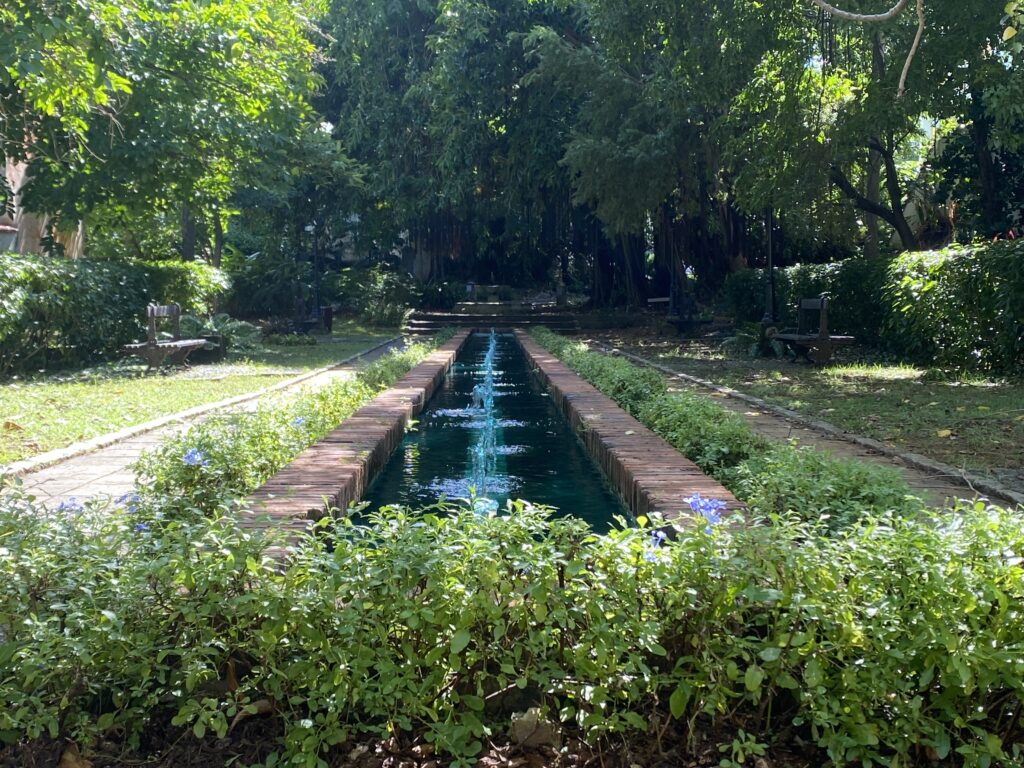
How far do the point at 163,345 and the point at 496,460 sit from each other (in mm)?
8701

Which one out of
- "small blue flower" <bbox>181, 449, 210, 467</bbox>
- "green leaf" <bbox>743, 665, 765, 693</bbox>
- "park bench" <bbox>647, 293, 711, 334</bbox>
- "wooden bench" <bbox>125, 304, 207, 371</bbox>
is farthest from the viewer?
"park bench" <bbox>647, 293, 711, 334</bbox>

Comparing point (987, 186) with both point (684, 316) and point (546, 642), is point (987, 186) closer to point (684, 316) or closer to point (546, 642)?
point (684, 316)

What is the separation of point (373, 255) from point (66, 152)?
76.0 ft

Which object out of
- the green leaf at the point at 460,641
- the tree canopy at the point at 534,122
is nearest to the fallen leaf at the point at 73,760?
the green leaf at the point at 460,641

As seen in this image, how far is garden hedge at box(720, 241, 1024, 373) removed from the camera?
1189 centimetres

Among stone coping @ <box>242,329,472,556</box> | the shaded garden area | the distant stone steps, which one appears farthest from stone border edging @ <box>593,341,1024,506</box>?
the distant stone steps

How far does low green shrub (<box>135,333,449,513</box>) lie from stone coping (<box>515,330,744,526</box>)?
7.15 feet

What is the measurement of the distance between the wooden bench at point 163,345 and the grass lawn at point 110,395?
269 millimetres

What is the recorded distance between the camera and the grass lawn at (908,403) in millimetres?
7434

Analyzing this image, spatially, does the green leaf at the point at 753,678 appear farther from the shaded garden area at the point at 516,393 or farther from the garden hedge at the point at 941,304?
the garden hedge at the point at 941,304

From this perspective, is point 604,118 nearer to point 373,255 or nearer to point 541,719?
point 373,255

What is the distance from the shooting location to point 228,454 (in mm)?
5371

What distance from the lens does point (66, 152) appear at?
15.4 metres

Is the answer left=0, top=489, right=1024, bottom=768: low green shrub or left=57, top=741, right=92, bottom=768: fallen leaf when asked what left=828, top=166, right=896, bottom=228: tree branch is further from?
left=57, top=741, right=92, bottom=768: fallen leaf
